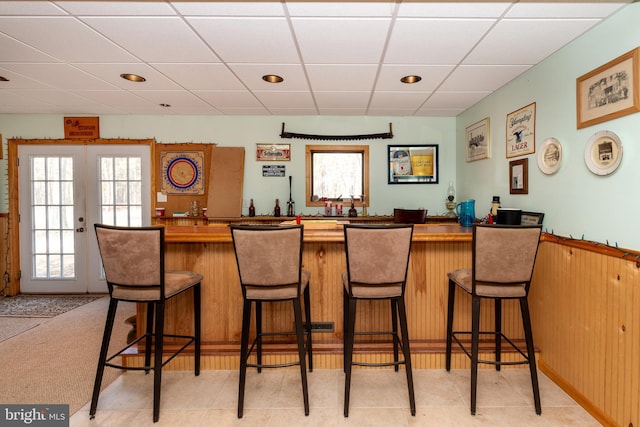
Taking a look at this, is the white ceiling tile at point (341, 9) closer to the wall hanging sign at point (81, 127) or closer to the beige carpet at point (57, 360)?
the beige carpet at point (57, 360)

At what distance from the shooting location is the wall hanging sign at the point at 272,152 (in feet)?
15.7

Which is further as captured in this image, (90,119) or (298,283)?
(90,119)

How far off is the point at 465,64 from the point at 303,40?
1.47 meters

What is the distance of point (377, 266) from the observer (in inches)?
78.7

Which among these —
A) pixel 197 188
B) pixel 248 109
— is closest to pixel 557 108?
pixel 248 109

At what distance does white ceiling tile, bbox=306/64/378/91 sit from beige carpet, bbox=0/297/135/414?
309 centimetres

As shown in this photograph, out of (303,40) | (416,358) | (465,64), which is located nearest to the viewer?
(303,40)

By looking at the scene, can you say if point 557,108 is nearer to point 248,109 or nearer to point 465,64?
point 465,64

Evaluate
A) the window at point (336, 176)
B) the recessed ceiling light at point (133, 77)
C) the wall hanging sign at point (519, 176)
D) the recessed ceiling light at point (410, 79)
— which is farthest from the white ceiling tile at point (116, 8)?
the wall hanging sign at point (519, 176)

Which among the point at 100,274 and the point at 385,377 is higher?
the point at 100,274

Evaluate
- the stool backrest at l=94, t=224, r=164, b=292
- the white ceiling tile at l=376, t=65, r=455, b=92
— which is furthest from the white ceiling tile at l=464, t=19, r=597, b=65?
the stool backrest at l=94, t=224, r=164, b=292

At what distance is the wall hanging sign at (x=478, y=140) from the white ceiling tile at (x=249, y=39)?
A: 7.70 ft

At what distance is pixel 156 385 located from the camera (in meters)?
2.00

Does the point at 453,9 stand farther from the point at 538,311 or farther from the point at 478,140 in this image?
the point at 538,311
